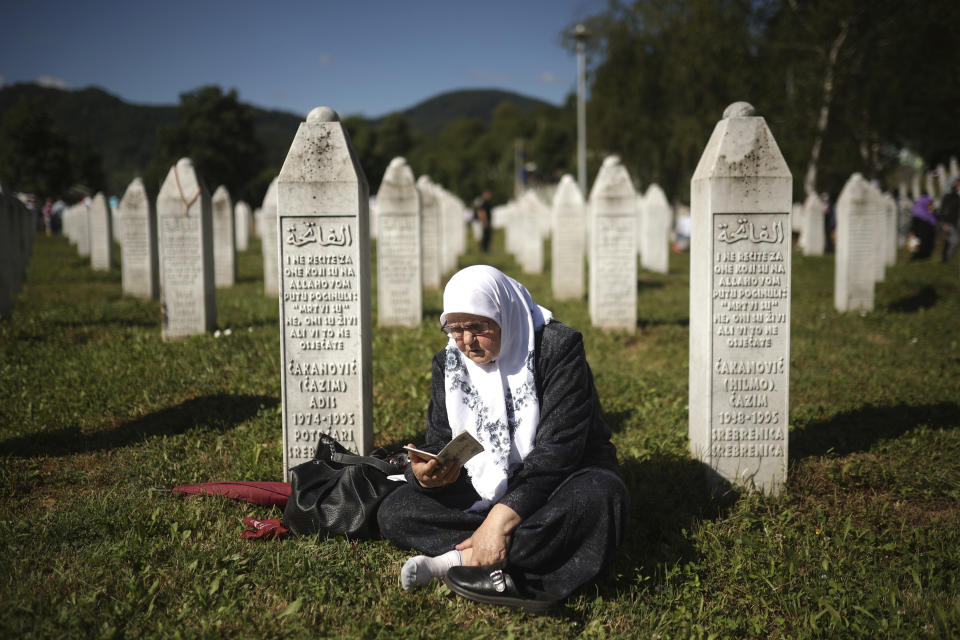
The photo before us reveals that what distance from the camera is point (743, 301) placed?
436 cm

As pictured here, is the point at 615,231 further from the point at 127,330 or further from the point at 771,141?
the point at 127,330

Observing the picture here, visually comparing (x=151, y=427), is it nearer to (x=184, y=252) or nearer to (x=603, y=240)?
(x=184, y=252)

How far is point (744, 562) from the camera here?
11.6 feet

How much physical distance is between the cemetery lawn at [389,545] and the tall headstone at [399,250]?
5.96 feet

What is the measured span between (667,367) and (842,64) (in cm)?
1650

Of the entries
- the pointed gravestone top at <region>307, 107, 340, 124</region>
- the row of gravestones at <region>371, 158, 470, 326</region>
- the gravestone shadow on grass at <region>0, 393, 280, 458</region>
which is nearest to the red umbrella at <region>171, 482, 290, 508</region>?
the gravestone shadow on grass at <region>0, 393, 280, 458</region>

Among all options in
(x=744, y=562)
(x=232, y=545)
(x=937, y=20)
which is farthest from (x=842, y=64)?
(x=232, y=545)

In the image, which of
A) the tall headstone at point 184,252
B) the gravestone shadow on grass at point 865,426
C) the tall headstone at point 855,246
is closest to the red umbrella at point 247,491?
the gravestone shadow on grass at point 865,426

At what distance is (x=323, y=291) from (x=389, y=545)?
1.64m

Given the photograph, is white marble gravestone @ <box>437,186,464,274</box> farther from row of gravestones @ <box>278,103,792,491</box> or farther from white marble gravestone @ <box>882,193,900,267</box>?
row of gravestones @ <box>278,103,792,491</box>

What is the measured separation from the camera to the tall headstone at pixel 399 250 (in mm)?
9648

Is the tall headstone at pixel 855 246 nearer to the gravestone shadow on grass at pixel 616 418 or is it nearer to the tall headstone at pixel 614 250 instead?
the tall headstone at pixel 614 250

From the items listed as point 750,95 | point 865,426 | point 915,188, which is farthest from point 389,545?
point 915,188

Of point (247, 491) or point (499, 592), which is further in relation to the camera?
point (247, 491)
